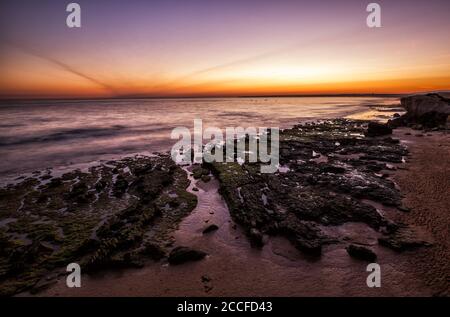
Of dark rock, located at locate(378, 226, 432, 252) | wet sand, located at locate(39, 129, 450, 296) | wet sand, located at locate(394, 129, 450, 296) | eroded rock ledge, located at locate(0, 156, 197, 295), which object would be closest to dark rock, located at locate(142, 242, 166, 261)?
eroded rock ledge, located at locate(0, 156, 197, 295)

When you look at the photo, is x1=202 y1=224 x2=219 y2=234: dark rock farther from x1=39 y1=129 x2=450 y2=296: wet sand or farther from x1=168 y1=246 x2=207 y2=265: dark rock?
x1=168 y1=246 x2=207 y2=265: dark rock

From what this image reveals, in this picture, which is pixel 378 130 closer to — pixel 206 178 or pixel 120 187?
pixel 206 178

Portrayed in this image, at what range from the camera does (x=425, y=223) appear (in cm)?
740

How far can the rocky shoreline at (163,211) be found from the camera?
21.1 feet

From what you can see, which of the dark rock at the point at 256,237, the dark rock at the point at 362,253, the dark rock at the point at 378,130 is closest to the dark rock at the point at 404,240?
the dark rock at the point at 362,253

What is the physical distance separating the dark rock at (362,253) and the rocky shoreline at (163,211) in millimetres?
22

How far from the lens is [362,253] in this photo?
20.2 ft

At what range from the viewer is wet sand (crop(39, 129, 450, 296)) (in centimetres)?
532

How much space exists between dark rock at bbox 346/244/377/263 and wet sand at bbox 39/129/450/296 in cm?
14

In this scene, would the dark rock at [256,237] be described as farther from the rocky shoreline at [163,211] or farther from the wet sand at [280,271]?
the wet sand at [280,271]

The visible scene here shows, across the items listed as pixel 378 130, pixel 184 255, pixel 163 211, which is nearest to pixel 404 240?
pixel 184 255

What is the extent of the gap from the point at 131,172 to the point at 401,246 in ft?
40.8

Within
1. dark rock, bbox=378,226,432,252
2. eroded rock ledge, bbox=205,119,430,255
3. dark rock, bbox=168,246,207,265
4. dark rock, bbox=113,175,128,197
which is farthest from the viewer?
dark rock, bbox=113,175,128,197

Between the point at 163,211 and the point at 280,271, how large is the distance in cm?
483
